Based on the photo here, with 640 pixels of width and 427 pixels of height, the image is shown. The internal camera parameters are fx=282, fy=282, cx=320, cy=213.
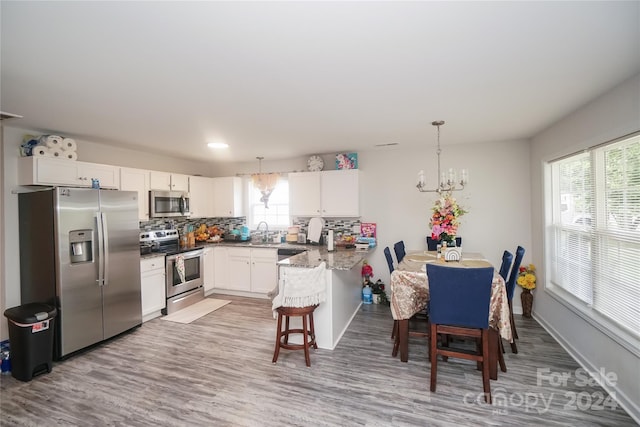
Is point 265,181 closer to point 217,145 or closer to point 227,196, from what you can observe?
point 227,196

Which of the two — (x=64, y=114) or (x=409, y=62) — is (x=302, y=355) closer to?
(x=409, y=62)

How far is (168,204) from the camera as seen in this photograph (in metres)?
4.48

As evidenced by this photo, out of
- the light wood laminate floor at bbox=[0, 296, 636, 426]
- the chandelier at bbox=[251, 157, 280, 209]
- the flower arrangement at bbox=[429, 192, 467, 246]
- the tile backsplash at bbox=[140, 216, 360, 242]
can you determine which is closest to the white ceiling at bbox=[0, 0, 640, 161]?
the flower arrangement at bbox=[429, 192, 467, 246]

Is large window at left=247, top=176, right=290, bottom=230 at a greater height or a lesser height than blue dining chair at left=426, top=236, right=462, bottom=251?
greater

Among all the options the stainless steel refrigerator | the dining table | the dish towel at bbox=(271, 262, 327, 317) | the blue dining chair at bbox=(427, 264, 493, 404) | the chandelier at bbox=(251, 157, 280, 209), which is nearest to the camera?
the blue dining chair at bbox=(427, 264, 493, 404)

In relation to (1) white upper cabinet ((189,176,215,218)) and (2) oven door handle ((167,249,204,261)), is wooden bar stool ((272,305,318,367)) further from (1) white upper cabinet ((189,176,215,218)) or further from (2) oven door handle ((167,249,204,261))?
(1) white upper cabinet ((189,176,215,218))

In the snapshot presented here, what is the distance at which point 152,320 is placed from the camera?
157 inches

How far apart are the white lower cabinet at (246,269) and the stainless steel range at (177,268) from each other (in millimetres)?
397

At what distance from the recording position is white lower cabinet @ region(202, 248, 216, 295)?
4926 mm

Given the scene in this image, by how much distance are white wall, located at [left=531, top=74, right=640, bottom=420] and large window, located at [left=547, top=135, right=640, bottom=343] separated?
126mm

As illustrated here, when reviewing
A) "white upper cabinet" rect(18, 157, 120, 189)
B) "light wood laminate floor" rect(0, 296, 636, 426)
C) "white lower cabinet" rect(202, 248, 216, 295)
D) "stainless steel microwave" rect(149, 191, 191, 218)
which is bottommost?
"light wood laminate floor" rect(0, 296, 636, 426)

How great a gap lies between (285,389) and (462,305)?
1660 mm

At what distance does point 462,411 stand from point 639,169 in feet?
7.38

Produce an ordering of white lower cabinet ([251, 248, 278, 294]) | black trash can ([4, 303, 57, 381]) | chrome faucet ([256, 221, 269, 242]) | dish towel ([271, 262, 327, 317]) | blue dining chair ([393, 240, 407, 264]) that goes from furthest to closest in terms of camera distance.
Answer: chrome faucet ([256, 221, 269, 242]) → white lower cabinet ([251, 248, 278, 294]) → blue dining chair ([393, 240, 407, 264]) → dish towel ([271, 262, 327, 317]) → black trash can ([4, 303, 57, 381])
